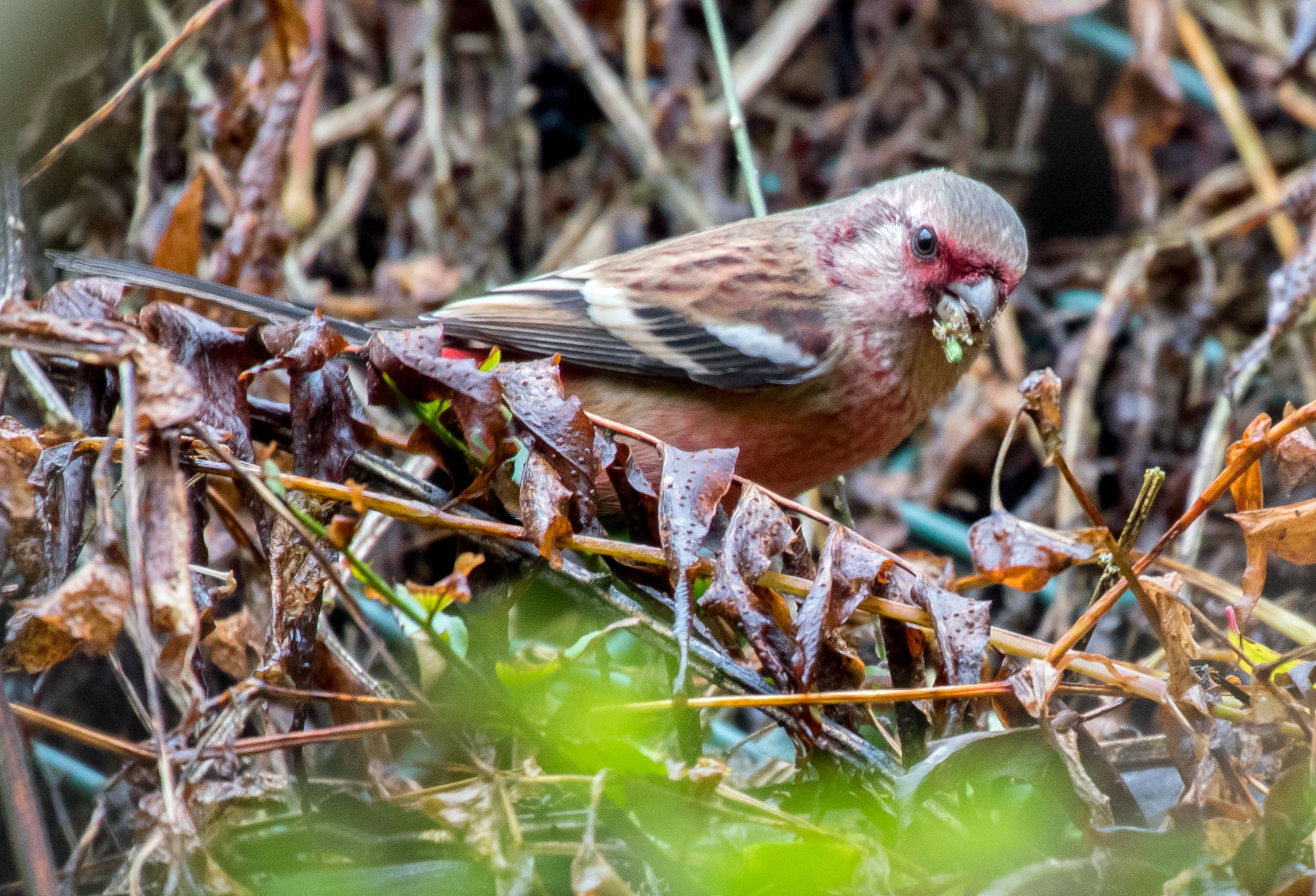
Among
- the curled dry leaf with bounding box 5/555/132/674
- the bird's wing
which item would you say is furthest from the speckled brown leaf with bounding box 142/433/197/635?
the bird's wing

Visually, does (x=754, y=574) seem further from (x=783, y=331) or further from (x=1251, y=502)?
(x=783, y=331)

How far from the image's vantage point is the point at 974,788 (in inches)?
76.6

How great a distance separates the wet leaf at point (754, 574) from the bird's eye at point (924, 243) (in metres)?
1.51

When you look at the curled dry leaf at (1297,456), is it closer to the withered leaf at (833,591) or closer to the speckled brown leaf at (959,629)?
the speckled brown leaf at (959,629)

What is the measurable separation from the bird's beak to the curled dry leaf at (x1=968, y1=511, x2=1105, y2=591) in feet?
4.22

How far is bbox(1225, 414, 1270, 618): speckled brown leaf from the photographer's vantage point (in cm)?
194

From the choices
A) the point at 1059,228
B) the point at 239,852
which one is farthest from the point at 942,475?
the point at 239,852

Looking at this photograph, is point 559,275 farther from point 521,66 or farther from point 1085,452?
point 1085,452

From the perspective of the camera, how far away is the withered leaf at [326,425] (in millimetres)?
2148

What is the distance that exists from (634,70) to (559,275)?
60.5 inches

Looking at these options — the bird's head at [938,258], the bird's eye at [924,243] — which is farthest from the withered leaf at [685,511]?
the bird's eye at [924,243]

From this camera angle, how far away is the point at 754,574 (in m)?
2.03

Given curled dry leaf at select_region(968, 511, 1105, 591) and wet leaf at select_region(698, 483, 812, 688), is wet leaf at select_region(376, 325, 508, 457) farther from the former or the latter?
curled dry leaf at select_region(968, 511, 1105, 591)

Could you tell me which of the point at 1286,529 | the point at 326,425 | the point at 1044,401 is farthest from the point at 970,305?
the point at 326,425
